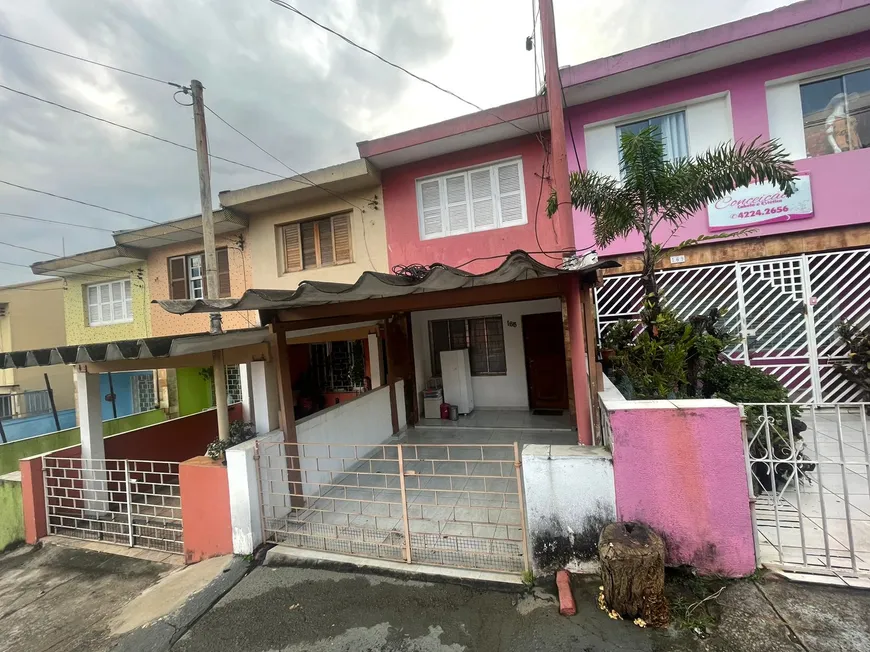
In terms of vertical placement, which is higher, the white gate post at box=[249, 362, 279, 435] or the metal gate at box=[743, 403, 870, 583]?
the white gate post at box=[249, 362, 279, 435]

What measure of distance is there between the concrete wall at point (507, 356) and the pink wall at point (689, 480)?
226 inches

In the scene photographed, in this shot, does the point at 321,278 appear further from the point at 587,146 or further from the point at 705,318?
the point at 705,318

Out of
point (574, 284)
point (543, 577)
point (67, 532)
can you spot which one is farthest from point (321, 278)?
point (543, 577)

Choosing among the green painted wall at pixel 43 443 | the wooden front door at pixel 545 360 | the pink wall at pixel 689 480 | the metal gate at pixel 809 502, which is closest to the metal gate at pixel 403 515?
the pink wall at pixel 689 480

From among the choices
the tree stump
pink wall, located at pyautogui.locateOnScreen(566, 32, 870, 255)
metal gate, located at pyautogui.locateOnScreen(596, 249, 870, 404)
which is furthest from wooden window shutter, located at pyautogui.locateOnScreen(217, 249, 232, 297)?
metal gate, located at pyautogui.locateOnScreen(596, 249, 870, 404)

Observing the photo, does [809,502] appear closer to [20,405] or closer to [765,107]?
[765,107]

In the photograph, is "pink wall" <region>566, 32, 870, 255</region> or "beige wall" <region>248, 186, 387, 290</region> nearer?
"pink wall" <region>566, 32, 870, 255</region>

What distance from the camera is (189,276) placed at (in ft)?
32.3

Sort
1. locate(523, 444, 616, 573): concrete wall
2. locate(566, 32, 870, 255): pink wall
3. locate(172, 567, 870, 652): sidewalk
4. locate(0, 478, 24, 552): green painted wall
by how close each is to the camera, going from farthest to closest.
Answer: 1. locate(566, 32, 870, 255): pink wall
2. locate(0, 478, 24, 552): green painted wall
3. locate(523, 444, 616, 573): concrete wall
4. locate(172, 567, 870, 652): sidewalk

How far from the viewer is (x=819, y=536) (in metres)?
3.02

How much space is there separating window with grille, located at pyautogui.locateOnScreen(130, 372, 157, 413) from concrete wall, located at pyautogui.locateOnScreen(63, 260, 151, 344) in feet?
4.28

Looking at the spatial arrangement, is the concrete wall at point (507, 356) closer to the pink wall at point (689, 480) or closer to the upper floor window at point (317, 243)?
the upper floor window at point (317, 243)

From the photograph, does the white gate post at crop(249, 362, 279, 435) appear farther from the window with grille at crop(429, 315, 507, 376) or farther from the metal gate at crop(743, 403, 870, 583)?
the window with grille at crop(429, 315, 507, 376)

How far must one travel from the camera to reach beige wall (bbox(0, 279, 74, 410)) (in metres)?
13.5
